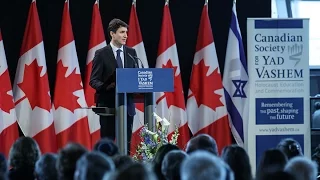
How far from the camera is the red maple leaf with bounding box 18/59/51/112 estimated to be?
336 inches

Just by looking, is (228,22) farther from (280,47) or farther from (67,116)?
(67,116)

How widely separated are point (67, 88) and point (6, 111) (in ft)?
2.59

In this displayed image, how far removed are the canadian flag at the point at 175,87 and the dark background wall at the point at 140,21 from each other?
30 cm

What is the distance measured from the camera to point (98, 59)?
696cm

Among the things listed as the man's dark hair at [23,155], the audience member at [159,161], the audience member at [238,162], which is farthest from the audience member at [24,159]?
the audience member at [238,162]

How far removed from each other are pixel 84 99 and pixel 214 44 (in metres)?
1.89

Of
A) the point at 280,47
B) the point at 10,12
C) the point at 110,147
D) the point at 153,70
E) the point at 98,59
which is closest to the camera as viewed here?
the point at 110,147

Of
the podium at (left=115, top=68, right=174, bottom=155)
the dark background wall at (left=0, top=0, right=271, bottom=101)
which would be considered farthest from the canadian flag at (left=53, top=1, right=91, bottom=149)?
the podium at (left=115, top=68, right=174, bottom=155)

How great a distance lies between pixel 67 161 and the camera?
12.2 feet

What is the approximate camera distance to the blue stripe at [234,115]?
902cm

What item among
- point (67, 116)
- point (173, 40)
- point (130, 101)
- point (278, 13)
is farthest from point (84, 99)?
point (278, 13)

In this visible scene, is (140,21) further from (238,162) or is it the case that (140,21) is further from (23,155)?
(238,162)

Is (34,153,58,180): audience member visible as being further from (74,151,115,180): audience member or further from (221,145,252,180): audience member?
(221,145,252,180): audience member

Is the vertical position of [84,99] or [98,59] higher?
[98,59]
